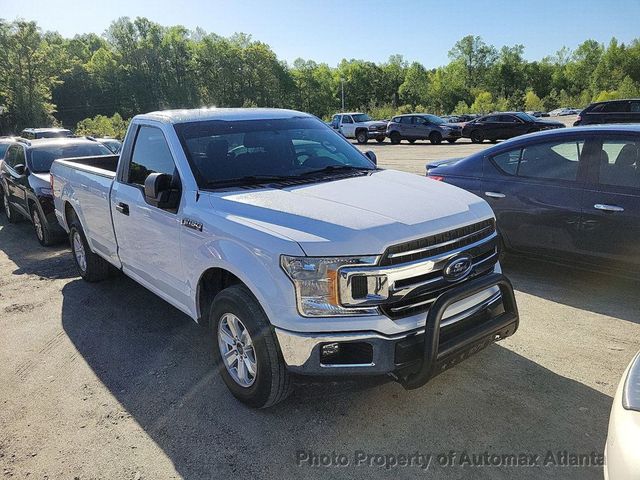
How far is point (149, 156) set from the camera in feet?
13.8

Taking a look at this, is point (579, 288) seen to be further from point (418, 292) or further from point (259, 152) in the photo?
point (259, 152)

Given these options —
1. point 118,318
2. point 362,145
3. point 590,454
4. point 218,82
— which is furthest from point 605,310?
point 218,82

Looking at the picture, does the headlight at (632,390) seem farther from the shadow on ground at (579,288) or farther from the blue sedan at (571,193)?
the blue sedan at (571,193)

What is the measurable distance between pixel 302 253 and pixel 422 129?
1091 inches

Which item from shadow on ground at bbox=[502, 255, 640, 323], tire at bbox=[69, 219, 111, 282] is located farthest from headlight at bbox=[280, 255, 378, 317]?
tire at bbox=[69, 219, 111, 282]

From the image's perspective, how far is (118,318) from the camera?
4871 millimetres

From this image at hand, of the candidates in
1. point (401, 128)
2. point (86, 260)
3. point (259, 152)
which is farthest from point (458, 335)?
point (401, 128)

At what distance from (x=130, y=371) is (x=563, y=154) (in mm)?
4549

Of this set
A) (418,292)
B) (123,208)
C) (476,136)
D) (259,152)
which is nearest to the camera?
(418,292)

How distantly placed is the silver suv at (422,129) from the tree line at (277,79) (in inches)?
1856

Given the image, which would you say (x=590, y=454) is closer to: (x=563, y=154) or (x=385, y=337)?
(x=385, y=337)

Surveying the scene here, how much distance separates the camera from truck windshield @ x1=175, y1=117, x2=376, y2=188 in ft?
12.0

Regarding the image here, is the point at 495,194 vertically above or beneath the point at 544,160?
beneath

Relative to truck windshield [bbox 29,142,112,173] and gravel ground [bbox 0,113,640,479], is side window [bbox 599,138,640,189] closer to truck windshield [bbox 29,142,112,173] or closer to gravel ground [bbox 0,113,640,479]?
gravel ground [bbox 0,113,640,479]
